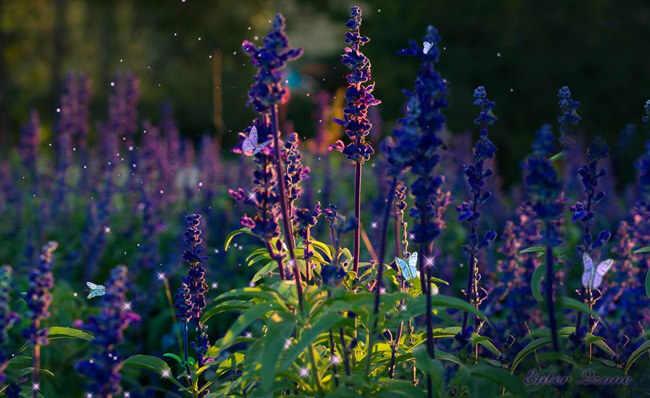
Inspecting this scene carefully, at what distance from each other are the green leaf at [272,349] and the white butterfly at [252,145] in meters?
0.62

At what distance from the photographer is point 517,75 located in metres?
17.1

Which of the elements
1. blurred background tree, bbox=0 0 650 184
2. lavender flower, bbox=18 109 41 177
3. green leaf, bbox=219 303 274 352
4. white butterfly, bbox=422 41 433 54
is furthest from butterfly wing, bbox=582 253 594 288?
lavender flower, bbox=18 109 41 177

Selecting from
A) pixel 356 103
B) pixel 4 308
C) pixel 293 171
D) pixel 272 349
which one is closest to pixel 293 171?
pixel 293 171

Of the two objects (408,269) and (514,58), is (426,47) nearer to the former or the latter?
(408,269)

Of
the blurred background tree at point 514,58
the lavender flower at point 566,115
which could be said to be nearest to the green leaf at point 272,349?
the lavender flower at point 566,115

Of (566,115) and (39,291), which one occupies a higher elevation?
(566,115)

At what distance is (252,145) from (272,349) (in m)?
0.74

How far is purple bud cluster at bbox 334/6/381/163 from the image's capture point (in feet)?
9.84

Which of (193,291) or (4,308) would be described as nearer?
(4,308)

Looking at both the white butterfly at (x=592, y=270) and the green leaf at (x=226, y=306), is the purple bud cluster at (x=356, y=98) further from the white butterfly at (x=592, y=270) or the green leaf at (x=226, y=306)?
the white butterfly at (x=592, y=270)

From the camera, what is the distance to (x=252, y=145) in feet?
8.65

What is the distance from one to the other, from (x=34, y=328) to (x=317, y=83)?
2893cm

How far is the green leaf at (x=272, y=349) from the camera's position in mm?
2246

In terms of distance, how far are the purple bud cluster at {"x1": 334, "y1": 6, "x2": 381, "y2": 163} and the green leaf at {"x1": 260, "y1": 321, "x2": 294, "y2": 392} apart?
0.90 meters
